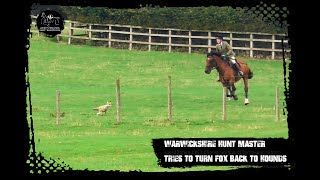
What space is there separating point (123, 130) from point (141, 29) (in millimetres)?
1743

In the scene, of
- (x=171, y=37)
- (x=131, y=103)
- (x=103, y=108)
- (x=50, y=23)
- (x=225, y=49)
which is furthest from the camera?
(x=131, y=103)

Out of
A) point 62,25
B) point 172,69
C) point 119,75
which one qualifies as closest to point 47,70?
point 119,75

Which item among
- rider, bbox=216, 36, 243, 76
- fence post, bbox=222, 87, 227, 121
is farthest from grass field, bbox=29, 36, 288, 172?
rider, bbox=216, 36, 243, 76

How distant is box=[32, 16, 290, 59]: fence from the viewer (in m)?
12.0

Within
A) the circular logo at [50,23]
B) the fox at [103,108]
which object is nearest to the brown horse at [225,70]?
Answer: the fox at [103,108]

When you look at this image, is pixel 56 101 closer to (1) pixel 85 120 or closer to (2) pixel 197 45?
(1) pixel 85 120


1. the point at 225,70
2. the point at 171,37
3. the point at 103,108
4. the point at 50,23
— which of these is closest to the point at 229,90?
the point at 225,70

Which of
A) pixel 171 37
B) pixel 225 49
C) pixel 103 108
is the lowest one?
pixel 103 108

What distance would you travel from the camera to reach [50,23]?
10406mm

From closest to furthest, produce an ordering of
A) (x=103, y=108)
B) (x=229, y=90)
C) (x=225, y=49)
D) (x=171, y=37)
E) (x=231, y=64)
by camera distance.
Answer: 1. (x=225, y=49)
2. (x=231, y=64)
3. (x=229, y=90)
4. (x=171, y=37)
5. (x=103, y=108)

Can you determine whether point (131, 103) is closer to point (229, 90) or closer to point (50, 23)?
point (229, 90)

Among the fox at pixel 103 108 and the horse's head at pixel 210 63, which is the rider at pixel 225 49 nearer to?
the horse's head at pixel 210 63

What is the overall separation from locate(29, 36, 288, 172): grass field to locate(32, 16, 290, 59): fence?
0.24 metres

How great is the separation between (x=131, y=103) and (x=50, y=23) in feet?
14.2
